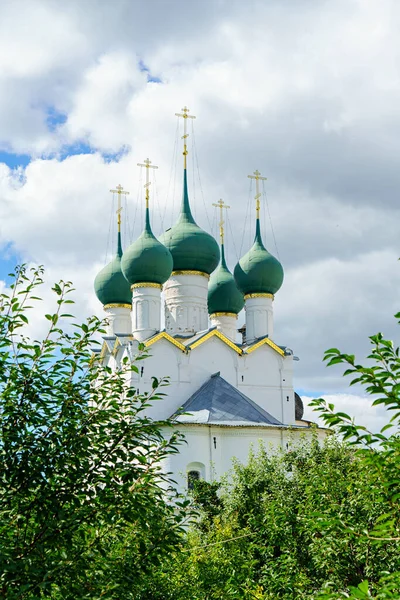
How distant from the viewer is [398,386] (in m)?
4.26

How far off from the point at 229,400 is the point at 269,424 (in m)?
1.62

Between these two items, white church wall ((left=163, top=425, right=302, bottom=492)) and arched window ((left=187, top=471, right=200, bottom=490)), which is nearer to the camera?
arched window ((left=187, top=471, right=200, bottom=490))

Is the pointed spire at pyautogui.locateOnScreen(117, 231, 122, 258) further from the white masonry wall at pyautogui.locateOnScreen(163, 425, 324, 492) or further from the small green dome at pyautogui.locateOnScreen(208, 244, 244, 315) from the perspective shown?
the white masonry wall at pyautogui.locateOnScreen(163, 425, 324, 492)

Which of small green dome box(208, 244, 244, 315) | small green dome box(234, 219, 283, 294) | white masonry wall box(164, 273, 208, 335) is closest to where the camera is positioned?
white masonry wall box(164, 273, 208, 335)

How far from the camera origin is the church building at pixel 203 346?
24.3 m

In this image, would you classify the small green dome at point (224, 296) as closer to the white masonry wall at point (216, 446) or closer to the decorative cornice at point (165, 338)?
the decorative cornice at point (165, 338)

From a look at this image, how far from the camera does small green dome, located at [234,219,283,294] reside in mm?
29312

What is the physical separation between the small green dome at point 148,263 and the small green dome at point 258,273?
3002mm

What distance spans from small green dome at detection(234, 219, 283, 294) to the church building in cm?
3

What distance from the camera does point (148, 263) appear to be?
27500 mm

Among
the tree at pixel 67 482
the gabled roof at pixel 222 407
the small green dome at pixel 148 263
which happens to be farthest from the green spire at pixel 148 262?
the tree at pixel 67 482

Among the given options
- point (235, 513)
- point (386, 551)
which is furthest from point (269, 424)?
point (386, 551)

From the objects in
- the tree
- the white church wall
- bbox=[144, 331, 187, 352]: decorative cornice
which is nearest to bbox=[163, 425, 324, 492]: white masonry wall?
the white church wall

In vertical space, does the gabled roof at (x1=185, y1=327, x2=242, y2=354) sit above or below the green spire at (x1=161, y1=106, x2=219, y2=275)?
below
